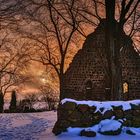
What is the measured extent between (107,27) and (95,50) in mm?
22779

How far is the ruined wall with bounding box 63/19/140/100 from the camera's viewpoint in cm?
4262

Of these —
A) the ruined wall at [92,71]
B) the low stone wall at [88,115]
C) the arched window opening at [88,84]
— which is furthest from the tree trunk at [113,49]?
the arched window opening at [88,84]

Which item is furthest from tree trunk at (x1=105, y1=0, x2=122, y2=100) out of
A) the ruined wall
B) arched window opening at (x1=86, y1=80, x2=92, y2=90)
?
arched window opening at (x1=86, y1=80, x2=92, y2=90)

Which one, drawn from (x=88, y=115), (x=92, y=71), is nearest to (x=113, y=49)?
(x=88, y=115)

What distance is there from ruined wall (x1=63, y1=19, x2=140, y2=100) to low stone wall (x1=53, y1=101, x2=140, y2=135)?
2549cm

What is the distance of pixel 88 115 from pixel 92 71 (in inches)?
1046

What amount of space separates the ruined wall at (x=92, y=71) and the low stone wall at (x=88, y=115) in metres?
25.5

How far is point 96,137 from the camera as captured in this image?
615 inches

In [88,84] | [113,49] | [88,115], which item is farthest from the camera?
[88,84]

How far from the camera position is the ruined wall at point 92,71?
42.6 metres

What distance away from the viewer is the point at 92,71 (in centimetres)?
4316

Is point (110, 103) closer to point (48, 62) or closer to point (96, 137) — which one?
point (96, 137)

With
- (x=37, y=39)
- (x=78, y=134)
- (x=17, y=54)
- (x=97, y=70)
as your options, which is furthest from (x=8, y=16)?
(x=17, y=54)

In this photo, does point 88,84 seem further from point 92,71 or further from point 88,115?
point 88,115
